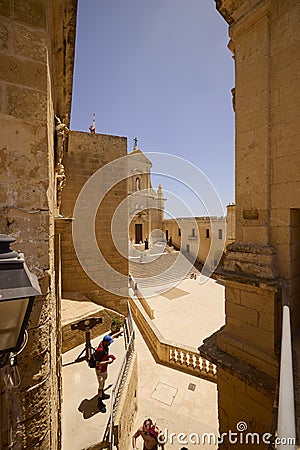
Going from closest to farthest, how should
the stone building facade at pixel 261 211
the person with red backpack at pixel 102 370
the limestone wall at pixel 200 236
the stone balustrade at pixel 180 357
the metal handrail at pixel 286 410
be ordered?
the metal handrail at pixel 286 410
the stone building facade at pixel 261 211
the person with red backpack at pixel 102 370
the stone balustrade at pixel 180 357
the limestone wall at pixel 200 236

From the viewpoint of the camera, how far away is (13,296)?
795 mm

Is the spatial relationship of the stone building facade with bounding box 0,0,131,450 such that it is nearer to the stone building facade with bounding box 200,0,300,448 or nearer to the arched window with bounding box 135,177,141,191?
the stone building facade with bounding box 200,0,300,448

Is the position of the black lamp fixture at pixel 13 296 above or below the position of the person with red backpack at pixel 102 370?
above

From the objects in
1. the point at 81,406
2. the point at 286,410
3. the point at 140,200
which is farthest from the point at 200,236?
the point at 286,410

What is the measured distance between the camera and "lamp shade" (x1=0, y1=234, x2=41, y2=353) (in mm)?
807

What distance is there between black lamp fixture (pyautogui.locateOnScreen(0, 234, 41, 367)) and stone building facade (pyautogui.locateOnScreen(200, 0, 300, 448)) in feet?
8.55

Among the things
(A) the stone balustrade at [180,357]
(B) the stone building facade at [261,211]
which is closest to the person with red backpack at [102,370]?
(B) the stone building facade at [261,211]

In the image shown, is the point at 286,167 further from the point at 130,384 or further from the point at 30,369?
the point at 130,384

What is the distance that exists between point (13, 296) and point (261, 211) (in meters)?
2.96

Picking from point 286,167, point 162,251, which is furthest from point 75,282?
point 162,251

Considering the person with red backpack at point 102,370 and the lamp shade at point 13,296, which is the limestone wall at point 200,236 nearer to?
the person with red backpack at point 102,370

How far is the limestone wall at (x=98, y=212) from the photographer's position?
764 centimetres

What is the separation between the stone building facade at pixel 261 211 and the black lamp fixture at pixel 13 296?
2.61 m

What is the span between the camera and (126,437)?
14.6 feet
